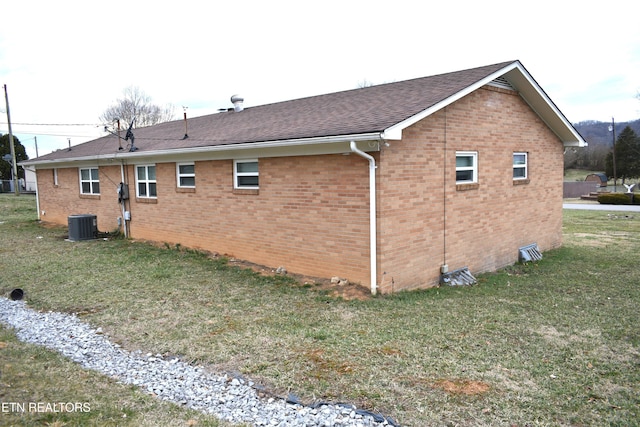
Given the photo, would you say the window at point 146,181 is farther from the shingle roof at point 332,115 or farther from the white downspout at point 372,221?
the white downspout at point 372,221

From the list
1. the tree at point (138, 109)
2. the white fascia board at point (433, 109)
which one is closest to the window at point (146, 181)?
the white fascia board at point (433, 109)

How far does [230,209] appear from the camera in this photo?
11172 millimetres

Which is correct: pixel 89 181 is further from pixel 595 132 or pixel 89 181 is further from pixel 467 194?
pixel 595 132

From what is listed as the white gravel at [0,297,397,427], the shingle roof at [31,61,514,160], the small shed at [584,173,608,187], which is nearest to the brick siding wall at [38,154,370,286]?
the shingle roof at [31,61,514,160]

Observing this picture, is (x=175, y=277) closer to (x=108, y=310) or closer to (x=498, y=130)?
(x=108, y=310)

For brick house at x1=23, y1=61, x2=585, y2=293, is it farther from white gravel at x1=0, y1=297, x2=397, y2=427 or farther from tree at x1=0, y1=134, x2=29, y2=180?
tree at x1=0, y1=134, x2=29, y2=180

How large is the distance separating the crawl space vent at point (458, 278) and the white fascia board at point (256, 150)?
3.36 metres

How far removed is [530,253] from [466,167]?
3696 millimetres

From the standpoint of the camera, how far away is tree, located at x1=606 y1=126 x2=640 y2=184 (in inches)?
1948

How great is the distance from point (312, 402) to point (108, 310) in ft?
15.1

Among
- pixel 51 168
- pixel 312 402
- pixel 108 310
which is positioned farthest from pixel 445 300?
pixel 51 168

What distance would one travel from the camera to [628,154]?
164 feet

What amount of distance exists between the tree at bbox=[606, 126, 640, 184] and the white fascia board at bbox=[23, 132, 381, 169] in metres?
52.8

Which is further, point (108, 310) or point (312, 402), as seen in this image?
point (108, 310)
